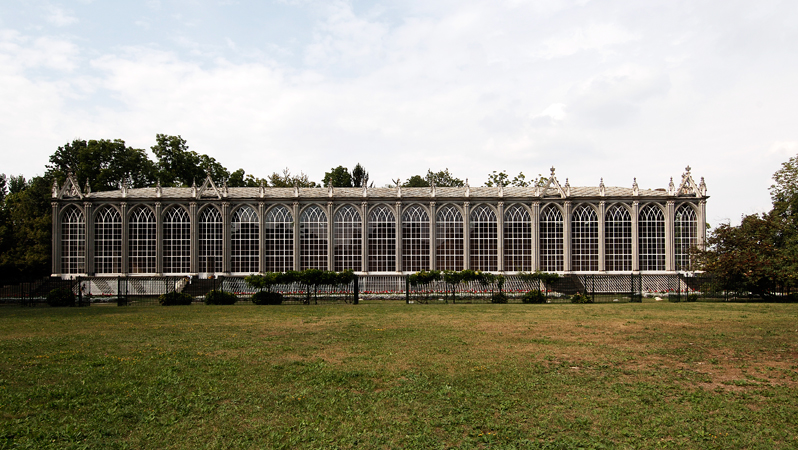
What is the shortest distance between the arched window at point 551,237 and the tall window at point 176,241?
3663cm

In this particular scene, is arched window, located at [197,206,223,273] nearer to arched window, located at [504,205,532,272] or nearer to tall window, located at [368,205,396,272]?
tall window, located at [368,205,396,272]

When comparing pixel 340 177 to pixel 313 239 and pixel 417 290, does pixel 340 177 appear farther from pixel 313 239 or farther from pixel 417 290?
pixel 417 290

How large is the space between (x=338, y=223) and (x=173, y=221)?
16.9 metres

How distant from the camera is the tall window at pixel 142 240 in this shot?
47312mm

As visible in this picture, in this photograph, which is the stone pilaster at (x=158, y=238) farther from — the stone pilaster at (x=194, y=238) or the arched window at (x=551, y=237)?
the arched window at (x=551, y=237)

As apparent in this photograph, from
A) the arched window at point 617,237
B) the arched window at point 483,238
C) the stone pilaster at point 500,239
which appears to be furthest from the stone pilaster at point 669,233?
the arched window at point 483,238

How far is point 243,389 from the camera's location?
35.4 ft

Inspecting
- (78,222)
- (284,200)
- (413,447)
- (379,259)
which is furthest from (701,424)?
(78,222)

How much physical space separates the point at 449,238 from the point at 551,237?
1068cm

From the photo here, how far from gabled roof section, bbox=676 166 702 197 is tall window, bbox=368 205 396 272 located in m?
29.9

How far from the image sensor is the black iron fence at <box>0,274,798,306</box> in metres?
34.6

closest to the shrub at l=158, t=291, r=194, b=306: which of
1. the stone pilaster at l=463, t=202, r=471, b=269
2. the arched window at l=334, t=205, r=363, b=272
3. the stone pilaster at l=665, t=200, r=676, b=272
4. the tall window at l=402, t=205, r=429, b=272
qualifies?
the arched window at l=334, t=205, r=363, b=272

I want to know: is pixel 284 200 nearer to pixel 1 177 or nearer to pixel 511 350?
pixel 511 350

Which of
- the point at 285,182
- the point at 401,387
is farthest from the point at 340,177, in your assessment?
the point at 401,387
